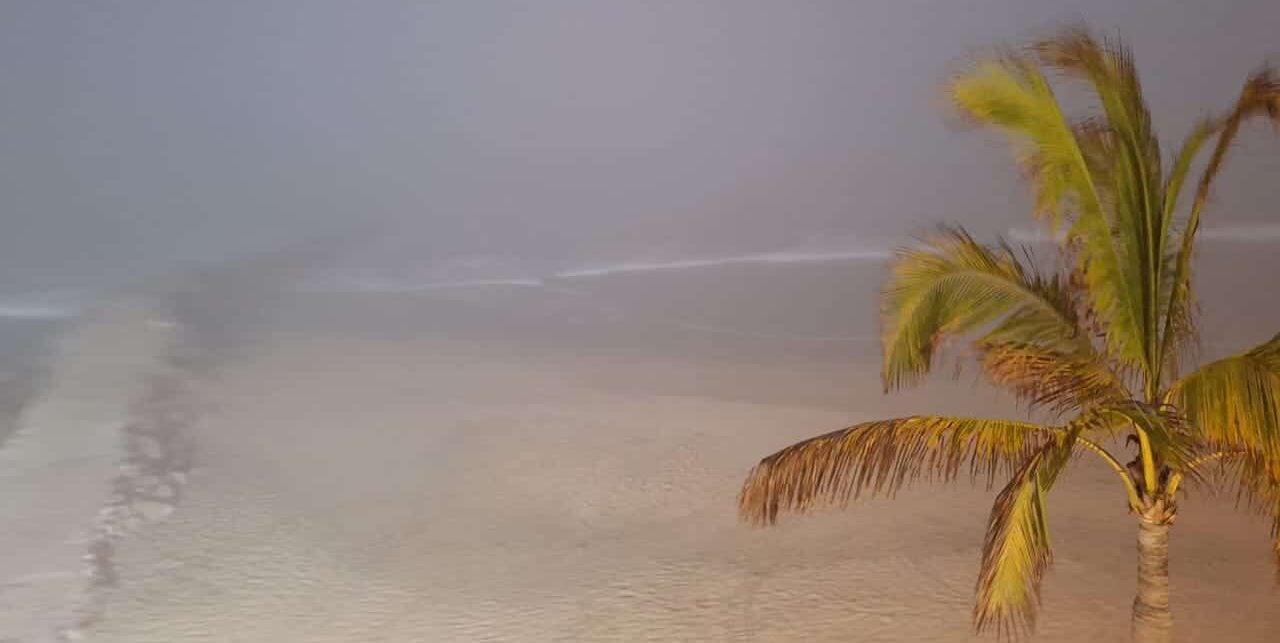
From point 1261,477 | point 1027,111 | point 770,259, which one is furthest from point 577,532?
point 770,259

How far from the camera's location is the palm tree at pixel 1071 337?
5090mm

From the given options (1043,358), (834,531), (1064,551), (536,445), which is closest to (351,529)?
(536,445)

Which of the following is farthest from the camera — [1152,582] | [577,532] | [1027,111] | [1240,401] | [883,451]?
[577,532]

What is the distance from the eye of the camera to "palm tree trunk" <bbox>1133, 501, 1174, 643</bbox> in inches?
230

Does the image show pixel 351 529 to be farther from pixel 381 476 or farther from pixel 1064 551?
pixel 1064 551

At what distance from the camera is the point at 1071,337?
19.3 feet

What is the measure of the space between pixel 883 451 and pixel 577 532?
5745mm

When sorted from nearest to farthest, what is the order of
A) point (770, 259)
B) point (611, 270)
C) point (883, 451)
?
point (883, 451) → point (770, 259) → point (611, 270)

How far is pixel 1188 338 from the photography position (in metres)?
6.04

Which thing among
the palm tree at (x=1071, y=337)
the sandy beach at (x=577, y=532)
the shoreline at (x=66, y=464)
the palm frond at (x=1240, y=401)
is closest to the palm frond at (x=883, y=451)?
the palm tree at (x=1071, y=337)

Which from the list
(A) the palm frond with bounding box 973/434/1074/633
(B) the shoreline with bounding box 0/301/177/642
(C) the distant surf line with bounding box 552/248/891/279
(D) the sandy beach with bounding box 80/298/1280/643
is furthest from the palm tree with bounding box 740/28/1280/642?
(C) the distant surf line with bounding box 552/248/891/279

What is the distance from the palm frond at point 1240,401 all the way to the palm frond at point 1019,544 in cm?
62

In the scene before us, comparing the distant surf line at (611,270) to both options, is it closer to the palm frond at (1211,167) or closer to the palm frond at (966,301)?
the palm frond at (966,301)

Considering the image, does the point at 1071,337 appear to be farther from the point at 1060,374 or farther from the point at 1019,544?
the point at 1019,544
